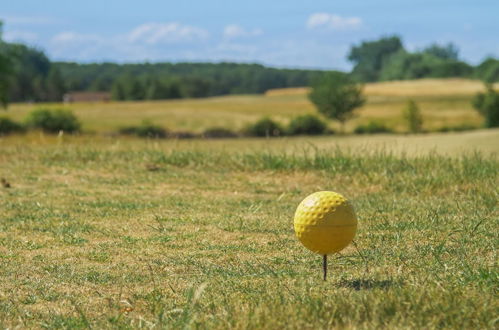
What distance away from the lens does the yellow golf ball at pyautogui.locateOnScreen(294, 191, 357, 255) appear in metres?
5.79

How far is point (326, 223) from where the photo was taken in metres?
5.79

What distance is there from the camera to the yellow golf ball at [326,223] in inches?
228

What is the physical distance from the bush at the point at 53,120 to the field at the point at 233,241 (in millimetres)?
47368

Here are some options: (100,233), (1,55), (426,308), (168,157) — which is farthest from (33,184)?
(1,55)

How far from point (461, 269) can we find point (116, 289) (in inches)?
110

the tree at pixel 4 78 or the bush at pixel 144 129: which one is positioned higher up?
the tree at pixel 4 78

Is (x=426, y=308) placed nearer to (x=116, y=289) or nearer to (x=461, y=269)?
(x=461, y=269)

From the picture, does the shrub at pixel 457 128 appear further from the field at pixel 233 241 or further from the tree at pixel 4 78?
the field at pixel 233 241

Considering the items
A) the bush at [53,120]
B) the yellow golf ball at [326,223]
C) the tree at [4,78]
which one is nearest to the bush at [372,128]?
the bush at [53,120]

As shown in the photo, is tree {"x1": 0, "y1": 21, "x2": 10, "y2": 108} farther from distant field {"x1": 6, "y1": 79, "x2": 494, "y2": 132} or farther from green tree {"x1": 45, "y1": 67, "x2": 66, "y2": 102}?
green tree {"x1": 45, "y1": 67, "x2": 66, "y2": 102}

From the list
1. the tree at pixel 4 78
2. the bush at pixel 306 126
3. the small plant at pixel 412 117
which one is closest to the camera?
the tree at pixel 4 78

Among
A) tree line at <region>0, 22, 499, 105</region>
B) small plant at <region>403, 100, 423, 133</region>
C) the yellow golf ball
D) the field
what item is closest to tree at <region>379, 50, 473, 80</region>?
tree line at <region>0, 22, 499, 105</region>

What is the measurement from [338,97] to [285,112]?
298 inches

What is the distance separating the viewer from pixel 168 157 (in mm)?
14250
